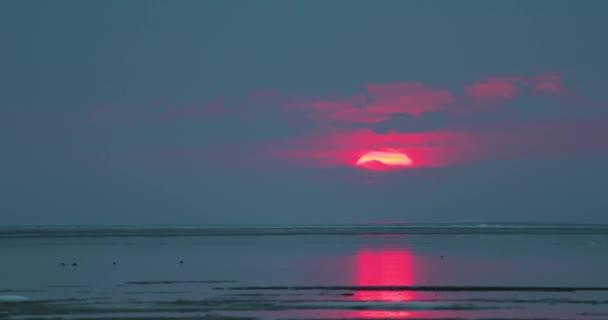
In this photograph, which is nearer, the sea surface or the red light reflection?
the sea surface

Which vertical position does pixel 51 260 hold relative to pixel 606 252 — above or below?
below

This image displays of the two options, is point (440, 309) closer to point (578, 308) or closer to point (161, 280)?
point (578, 308)

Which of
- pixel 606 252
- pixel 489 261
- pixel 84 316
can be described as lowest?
pixel 84 316

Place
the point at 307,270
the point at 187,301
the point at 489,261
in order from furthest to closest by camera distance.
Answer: the point at 489,261 < the point at 307,270 < the point at 187,301

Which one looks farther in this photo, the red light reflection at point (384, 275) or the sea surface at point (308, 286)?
the red light reflection at point (384, 275)

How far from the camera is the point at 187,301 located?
31.7m

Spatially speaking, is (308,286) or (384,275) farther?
(384,275)

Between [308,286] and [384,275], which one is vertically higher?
[384,275]

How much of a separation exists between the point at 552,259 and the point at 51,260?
28801 mm

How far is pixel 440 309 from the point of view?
28.8m

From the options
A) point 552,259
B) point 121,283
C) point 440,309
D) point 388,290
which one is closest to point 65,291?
point 121,283

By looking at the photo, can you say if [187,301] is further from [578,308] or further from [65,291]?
[578,308]

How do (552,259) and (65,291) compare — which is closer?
(65,291)

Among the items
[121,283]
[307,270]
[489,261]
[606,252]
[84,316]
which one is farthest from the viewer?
[606,252]
